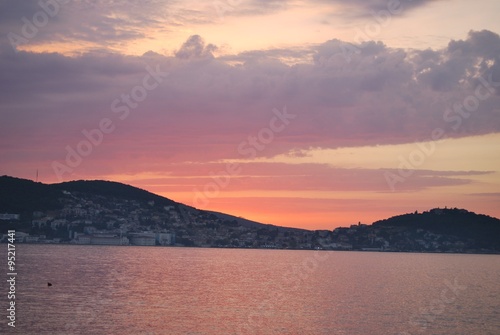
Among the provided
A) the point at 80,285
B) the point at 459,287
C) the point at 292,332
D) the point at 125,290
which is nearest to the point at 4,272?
the point at 80,285

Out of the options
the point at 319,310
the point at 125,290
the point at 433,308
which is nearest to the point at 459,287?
the point at 433,308

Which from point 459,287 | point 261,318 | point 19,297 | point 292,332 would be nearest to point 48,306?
point 19,297

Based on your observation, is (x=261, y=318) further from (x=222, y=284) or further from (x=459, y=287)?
(x=459, y=287)

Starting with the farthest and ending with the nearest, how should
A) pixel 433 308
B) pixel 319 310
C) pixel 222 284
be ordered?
pixel 222 284
pixel 433 308
pixel 319 310

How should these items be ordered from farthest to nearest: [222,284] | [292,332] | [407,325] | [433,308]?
[222,284]
[433,308]
[407,325]
[292,332]

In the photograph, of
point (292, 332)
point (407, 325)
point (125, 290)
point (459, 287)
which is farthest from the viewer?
point (459, 287)

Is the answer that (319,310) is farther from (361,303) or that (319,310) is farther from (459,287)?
(459,287)

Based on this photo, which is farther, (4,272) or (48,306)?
(4,272)

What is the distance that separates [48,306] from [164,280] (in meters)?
38.7

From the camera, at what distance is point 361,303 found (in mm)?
79812

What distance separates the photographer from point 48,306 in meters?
66.4

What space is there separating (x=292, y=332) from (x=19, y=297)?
32.4m

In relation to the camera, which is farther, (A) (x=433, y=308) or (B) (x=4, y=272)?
(B) (x=4, y=272)

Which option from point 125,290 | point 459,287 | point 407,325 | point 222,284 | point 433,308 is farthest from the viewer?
point 459,287
